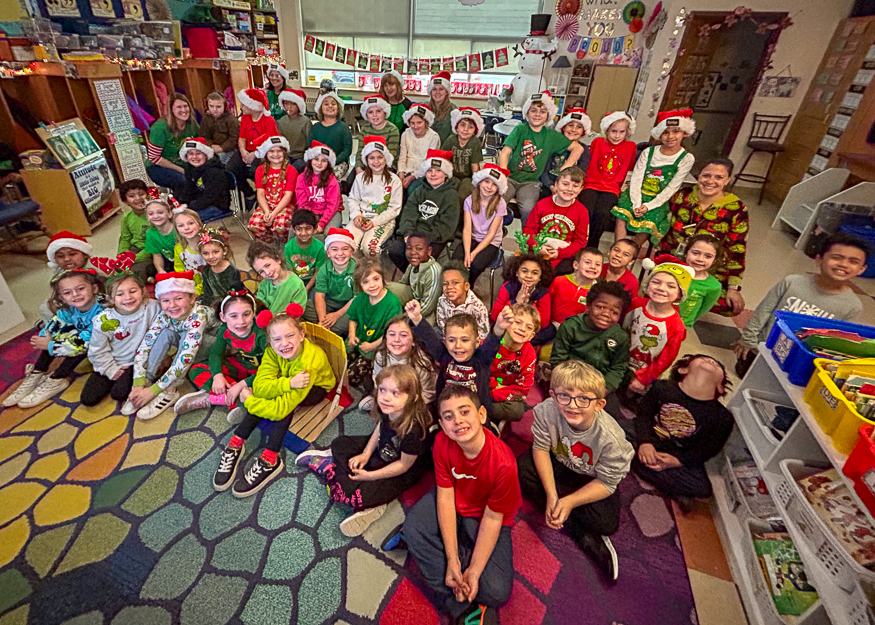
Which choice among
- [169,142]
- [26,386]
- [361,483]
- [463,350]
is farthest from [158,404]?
[169,142]

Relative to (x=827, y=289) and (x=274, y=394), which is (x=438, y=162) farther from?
(x=827, y=289)

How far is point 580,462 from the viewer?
1693 mm

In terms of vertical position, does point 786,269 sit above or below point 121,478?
above

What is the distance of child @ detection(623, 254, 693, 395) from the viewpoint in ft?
6.88

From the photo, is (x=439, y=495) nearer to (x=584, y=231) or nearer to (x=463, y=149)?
(x=584, y=231)

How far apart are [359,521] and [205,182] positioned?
10.3 feet

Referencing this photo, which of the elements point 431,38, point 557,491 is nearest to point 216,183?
point 557,491

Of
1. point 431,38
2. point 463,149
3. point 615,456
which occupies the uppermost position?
point 431,38

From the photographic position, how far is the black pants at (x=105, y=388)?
227 cm

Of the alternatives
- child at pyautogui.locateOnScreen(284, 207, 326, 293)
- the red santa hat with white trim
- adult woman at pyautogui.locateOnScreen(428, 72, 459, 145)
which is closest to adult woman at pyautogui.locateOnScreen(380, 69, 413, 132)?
adult woman at pyautogui.locateOnScreen(428, 72, 459, 145)

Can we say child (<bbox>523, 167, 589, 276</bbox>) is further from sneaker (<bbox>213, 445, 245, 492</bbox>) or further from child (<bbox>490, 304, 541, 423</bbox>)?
sneaker (<bbox>213, 445, 245, 492</bbox>)

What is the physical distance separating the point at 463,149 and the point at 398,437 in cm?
267

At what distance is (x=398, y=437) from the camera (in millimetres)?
1782

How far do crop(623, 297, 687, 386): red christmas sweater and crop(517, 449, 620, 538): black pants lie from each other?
760 mm
